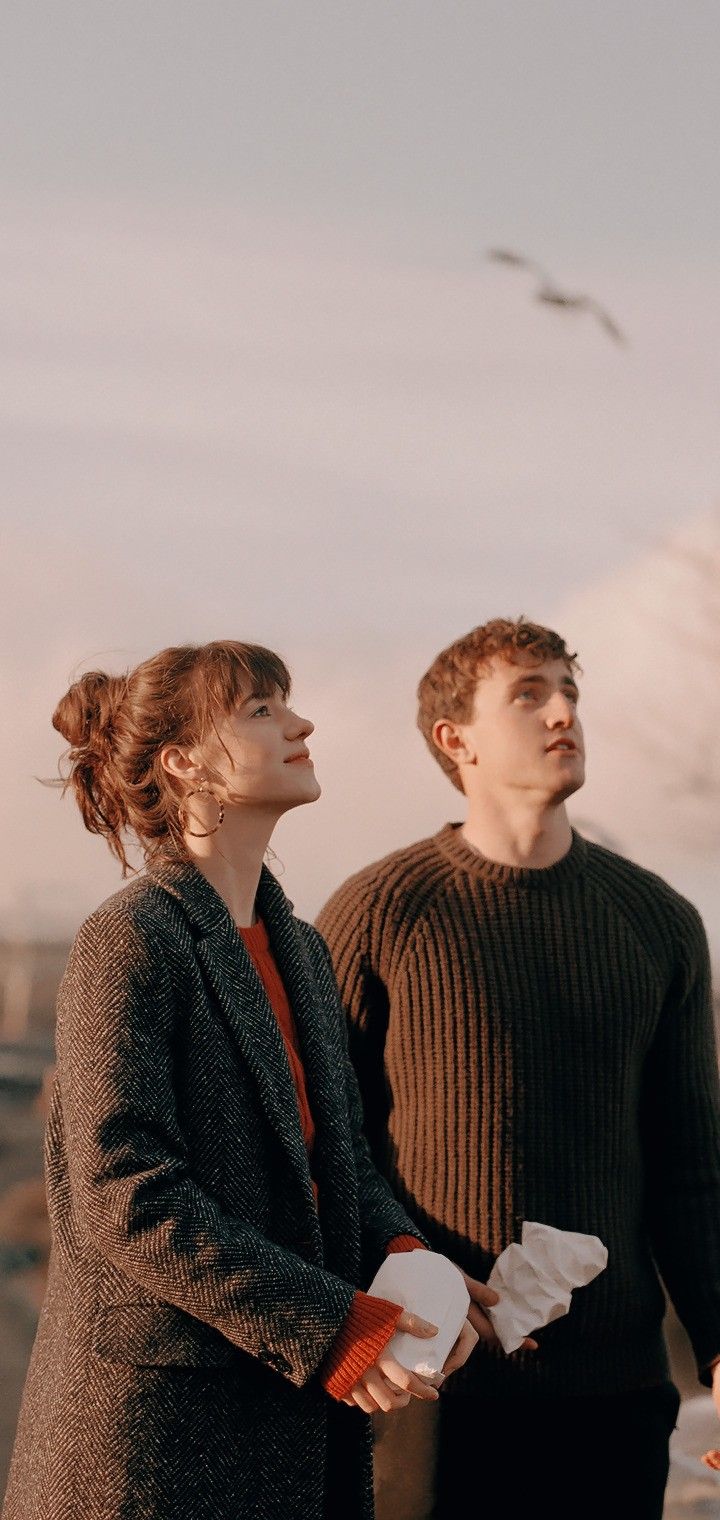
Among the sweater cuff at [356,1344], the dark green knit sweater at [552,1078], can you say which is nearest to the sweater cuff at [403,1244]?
the sweater cuff at [356,1344]

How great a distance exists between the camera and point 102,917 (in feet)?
6.17

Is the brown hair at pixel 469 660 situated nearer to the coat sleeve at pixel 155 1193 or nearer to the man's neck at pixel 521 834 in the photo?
the man's neck at pixel 521 834

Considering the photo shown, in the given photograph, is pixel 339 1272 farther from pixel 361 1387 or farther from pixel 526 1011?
pixel 526 1011

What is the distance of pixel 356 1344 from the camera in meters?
1.75

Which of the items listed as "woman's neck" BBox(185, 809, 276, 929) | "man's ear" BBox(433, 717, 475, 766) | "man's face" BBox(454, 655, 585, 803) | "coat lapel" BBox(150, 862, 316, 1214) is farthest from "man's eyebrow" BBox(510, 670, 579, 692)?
"coat lapel" BBox(150, 862, 316, 1214)

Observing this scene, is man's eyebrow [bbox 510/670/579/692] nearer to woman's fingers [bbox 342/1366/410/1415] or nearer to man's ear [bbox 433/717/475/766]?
man's ear [bbox 433/717/475/766]

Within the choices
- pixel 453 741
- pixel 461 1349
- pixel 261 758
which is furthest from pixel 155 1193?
pixel 453 741

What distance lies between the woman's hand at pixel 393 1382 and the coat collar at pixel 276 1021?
0.17 m

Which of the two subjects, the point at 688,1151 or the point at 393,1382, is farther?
the point at 688,1151

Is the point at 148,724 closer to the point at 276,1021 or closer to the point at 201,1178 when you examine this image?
the point at 276,1021

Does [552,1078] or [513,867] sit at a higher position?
[513,867]

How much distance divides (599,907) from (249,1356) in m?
0.96

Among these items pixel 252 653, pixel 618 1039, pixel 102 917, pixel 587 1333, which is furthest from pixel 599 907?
pixel 102 917

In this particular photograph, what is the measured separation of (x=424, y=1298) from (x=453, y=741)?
1013 millimetres
